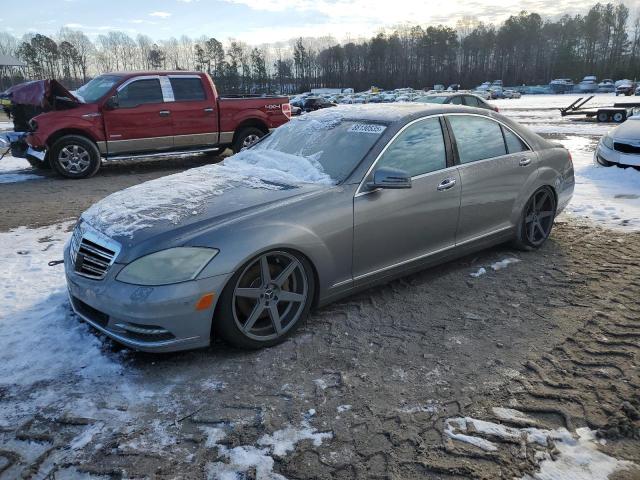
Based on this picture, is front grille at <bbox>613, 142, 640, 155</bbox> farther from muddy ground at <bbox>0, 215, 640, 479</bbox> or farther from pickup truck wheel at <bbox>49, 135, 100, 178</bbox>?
pickup truck wheel at <bbox>49, 135, 100, 178</bbox>

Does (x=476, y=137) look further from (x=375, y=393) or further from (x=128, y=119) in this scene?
(x=128, y=119)

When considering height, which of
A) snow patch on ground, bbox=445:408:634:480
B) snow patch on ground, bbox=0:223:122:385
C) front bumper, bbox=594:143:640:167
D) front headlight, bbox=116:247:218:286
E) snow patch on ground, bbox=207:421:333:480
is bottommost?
snow patch on ground, bbox=445:408:634:480

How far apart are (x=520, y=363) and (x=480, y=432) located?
2.64ft

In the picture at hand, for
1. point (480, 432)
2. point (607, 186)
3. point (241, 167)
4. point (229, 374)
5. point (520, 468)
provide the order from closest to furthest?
point (520, 468), point (480, 432), point (229, 374), point (241, 167), point (607, 186)

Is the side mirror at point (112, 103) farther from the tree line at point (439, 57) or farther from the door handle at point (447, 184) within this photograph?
the tree line at point (439, 57)

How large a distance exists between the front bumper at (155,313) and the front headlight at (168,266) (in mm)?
39

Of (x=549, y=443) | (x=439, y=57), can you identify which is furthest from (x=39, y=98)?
(x=439, y=57)

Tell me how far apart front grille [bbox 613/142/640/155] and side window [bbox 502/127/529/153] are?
5.16 metres

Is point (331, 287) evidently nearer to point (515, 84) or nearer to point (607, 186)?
point (607, 186)

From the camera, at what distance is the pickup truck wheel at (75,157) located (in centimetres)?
938

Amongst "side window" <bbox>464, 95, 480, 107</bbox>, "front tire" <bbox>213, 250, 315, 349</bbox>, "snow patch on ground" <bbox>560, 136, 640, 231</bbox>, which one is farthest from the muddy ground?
"side window" <bbox>464, 95, 480, 107</bbox>

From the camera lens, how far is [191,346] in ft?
10.3

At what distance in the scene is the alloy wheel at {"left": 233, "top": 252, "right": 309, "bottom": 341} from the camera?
3.28 meters

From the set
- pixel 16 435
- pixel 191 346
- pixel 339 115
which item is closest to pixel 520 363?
pixel 191 346
